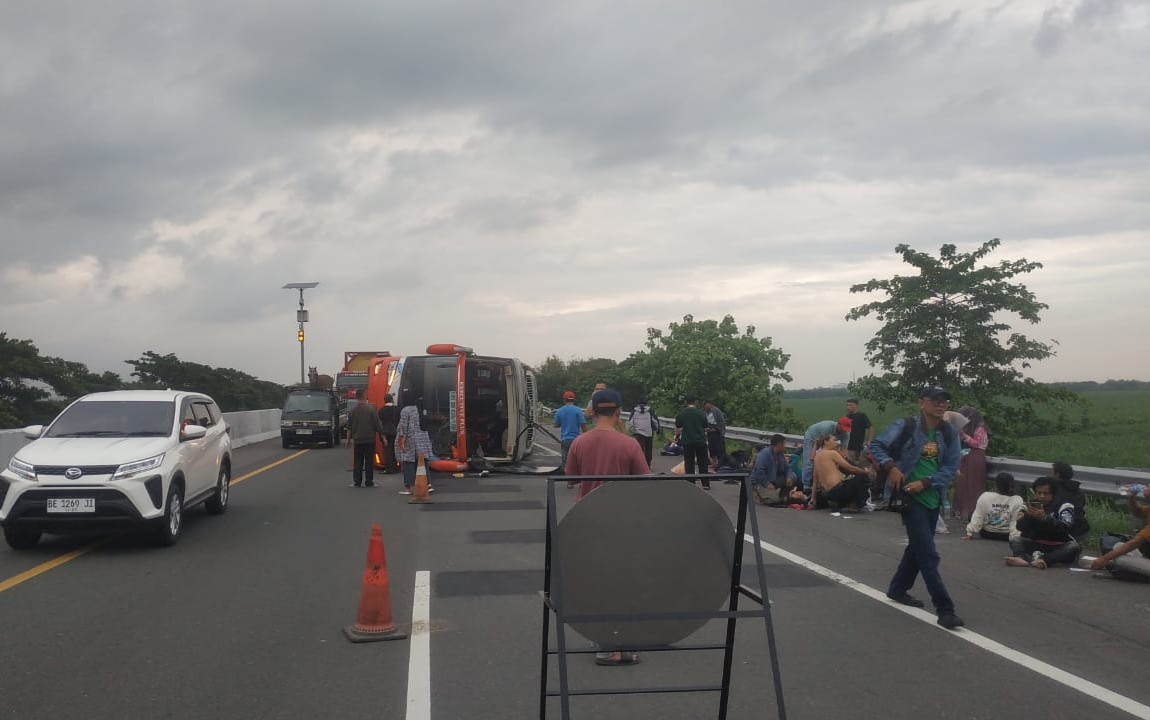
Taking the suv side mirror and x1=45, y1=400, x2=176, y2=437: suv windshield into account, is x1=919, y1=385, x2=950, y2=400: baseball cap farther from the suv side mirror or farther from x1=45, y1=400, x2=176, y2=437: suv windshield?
x1=45, y1=400, x2=176, y2=437: suv windshield

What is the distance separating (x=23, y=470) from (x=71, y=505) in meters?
0.69

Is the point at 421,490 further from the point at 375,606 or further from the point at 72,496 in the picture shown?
the point at 375,606

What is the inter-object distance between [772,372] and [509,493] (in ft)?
84.4

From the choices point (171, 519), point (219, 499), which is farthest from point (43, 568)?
point (219, 499)

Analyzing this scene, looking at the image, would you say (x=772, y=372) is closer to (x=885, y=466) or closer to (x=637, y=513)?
(x=885, y=466)

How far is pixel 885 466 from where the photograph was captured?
25.6 ft

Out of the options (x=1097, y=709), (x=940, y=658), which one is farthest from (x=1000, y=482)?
(x=1097, y=709)

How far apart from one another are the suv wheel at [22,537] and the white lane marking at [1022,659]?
25.8 feet

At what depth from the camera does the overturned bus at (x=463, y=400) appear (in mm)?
21219

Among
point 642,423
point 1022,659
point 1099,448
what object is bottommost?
point 1022,659

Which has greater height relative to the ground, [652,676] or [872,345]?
[872,345]

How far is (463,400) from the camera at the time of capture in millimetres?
20578

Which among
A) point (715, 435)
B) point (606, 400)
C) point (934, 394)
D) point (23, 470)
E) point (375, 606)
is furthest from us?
point (715, 435)

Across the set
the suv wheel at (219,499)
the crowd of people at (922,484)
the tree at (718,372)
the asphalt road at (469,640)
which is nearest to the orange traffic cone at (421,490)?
the suv wheel at (219,499)
